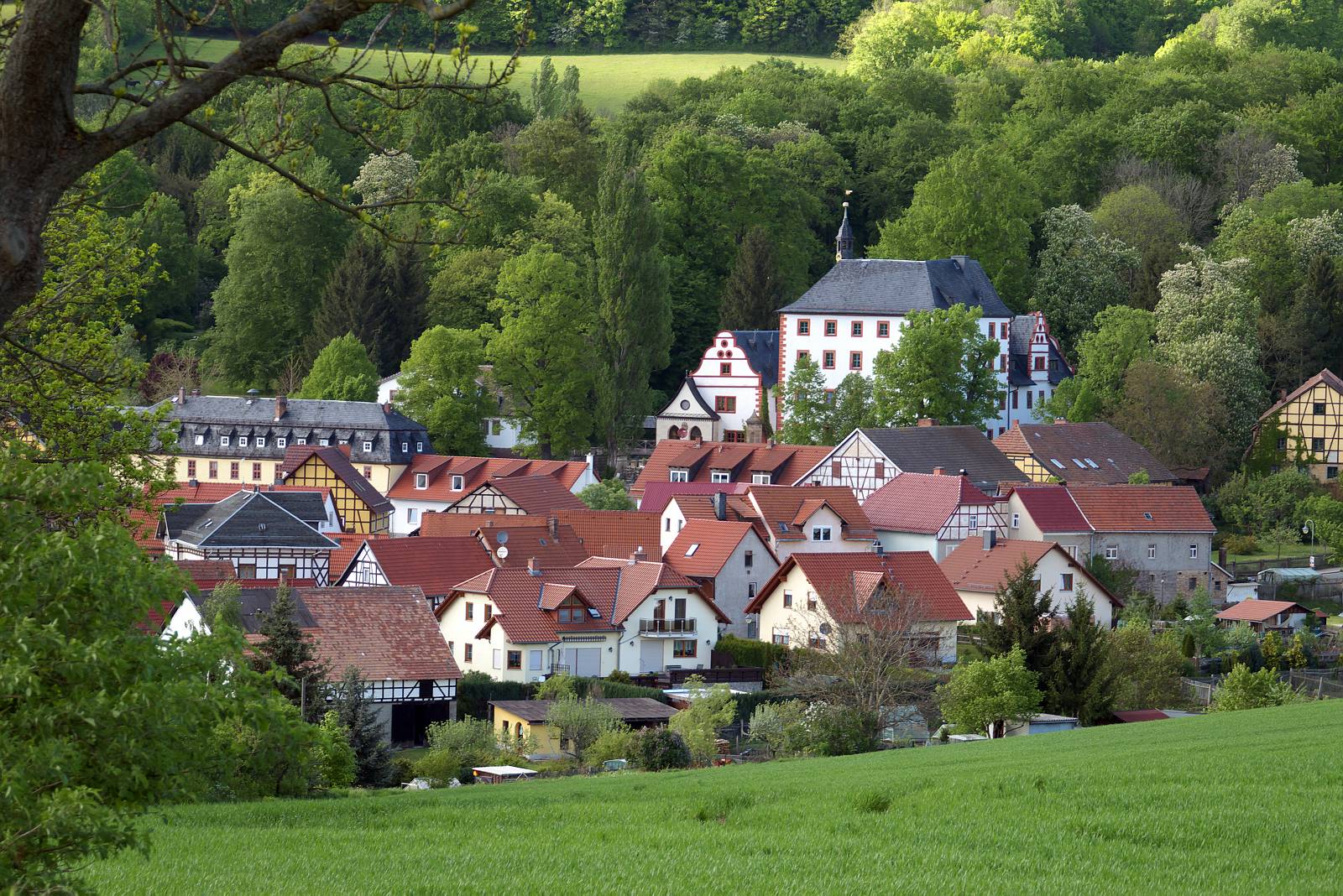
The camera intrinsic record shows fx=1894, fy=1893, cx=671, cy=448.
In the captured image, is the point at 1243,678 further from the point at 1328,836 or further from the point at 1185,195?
the point at 1185,195

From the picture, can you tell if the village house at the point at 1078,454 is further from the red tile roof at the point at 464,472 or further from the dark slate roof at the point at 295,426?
the dark slate roof at the point at 295,426

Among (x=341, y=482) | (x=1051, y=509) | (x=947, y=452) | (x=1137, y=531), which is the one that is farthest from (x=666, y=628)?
(x=341, y=482)

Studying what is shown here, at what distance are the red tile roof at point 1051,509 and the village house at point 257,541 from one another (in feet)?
71.0

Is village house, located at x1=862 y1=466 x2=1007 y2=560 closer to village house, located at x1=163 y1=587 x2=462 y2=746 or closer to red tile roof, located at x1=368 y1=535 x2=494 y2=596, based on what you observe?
red tile roof, located at x1=368 y1=535 x2=494 y2=596

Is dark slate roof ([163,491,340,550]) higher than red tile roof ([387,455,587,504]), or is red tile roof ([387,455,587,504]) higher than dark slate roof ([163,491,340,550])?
red tile roof ([387,455,587,504])

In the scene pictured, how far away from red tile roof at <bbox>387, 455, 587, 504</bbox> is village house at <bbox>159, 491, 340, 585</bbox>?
1107cm

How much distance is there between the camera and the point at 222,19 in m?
9.09

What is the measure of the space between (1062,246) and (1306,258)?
10745 mm

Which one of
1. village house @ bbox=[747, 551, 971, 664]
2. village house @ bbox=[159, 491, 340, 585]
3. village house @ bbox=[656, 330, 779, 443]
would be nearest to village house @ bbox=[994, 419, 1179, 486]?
village house @ bbox=[656, 330, 779, 443]

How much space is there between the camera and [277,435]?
70812 mm

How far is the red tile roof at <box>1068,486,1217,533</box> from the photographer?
6038 centimetres

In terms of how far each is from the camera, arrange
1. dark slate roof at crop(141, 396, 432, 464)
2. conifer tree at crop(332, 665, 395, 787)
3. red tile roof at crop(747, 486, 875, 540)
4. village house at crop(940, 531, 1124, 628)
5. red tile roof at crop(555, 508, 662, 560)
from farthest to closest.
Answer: dark slate roof at crop(141, 396, 432, 464), red tile roof at crop(747, 486, 875, 540), red tile roof at crop(555, 508, 662, 560), village house at crop(940, 531, 1124, 628), conifer tree at crop(332, 665, 395, 787)

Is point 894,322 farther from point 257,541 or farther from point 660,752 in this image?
point 660,752

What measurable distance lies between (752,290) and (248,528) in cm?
3789
